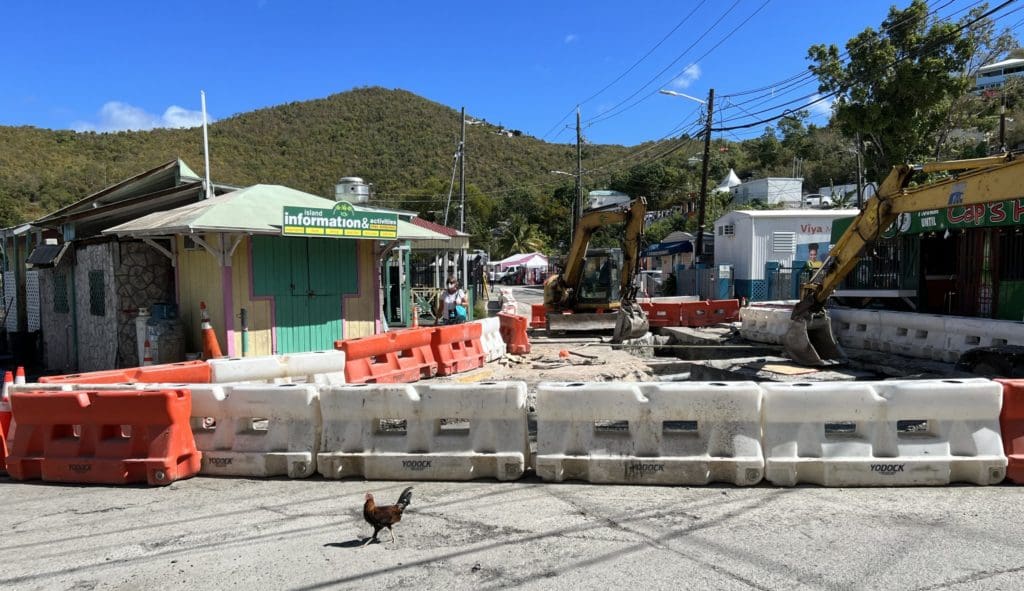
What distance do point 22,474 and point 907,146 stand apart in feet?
79.8

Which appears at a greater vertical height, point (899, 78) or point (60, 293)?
point (899, 78)

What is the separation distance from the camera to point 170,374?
24.9 feet

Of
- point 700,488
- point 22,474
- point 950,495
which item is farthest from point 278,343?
point 950,495

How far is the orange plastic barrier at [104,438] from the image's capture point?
5648mm

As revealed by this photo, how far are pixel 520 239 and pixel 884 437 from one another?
209 feet

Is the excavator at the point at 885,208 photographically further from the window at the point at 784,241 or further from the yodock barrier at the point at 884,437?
the window at the point at 784,241

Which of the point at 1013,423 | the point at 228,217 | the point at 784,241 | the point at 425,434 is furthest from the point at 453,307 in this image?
the point at 784,241

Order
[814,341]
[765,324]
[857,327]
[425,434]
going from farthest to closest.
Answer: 1. [765,324]
2. [857,327]
3. [814,341]
4. [425,434]

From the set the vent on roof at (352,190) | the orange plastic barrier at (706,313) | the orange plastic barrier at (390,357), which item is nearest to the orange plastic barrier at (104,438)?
the orange plastic barrier at (390,357)

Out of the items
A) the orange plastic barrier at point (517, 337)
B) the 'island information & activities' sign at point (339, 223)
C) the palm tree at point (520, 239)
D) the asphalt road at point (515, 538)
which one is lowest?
the asphalt road at point (515, 538)

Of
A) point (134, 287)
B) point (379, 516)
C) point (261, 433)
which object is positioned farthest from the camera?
point (134, 287)

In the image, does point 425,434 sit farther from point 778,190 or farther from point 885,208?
point 778,190

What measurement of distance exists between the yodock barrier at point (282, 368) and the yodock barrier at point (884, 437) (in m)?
6.13

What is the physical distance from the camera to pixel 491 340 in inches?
521
